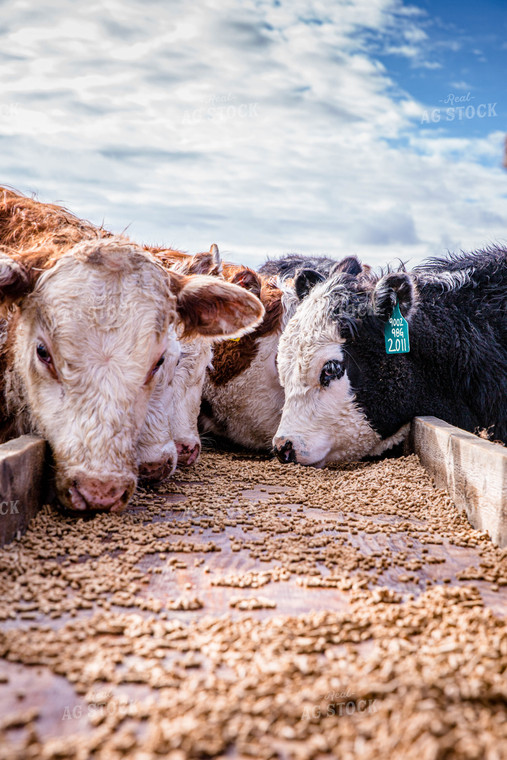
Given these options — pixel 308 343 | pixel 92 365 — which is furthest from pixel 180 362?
pixel 92 365

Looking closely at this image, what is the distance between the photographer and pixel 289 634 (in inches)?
74.0

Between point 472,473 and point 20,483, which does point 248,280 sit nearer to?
point 472,473

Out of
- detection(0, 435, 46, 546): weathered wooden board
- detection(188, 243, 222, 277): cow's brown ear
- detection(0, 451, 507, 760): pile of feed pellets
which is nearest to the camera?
detection(0, 451, 507, 760): pile of feed pellets

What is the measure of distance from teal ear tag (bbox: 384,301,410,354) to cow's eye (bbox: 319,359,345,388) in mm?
383

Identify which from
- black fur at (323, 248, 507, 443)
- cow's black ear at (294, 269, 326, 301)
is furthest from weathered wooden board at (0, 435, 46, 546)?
cow's black ear at (294, 269, 326, 301)

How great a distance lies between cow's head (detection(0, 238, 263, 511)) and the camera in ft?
10.3

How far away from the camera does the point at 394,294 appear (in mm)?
4852

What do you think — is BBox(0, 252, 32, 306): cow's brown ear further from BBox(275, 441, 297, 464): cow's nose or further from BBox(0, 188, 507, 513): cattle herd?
BBox(275, 441, 297, 464): cow's nose

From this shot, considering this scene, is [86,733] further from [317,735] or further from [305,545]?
[305,545]

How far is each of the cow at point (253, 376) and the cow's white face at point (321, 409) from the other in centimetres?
83

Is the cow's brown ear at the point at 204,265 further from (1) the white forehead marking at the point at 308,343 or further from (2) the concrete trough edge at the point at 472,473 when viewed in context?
(2) the concrete trough edge at the point at 472,473

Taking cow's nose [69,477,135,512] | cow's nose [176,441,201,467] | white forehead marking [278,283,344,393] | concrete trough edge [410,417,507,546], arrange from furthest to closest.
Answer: white forehead marking [278,283,344,393], cow's nose [176,441,201,467], cow's nose [69,477,135,512], concrete trough edge [410,417,507,546]

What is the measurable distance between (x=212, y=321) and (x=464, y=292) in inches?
86.6

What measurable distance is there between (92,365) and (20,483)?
2.30 ft
